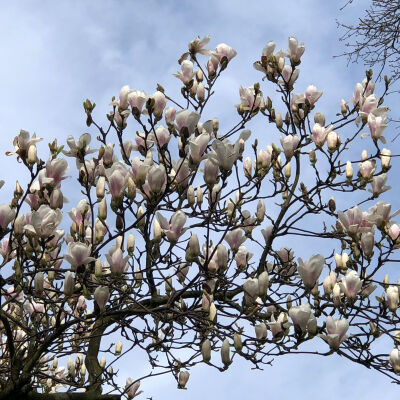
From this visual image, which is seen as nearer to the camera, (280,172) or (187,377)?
(187,377)

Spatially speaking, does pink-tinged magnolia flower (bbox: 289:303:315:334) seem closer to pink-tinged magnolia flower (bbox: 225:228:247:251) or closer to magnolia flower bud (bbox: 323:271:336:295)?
magnolia flower bud (bbox: 323:271:336:295)

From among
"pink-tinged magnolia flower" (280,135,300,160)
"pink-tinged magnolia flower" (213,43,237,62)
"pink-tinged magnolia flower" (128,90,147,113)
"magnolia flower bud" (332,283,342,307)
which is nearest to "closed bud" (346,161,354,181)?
"pink-tinged magnolia flower" (280,135,300,160)

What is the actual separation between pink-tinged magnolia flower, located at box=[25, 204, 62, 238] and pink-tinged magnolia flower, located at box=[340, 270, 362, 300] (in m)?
1.55

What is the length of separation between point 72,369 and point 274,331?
2.28 m

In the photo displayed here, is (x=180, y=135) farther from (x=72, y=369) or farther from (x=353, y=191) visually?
(x=72, y=369)

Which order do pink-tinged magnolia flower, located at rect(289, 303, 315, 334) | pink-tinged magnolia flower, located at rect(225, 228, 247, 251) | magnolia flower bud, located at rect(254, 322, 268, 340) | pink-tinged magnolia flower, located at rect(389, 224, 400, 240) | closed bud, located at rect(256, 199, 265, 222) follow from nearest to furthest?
pink-tinged magnolia flower, located at rect(289, 303, 315, 334) → magnolia flower bud, located at rect(254, 322, 268, 340) → pink-tinged magnolia flower, located at rect(225, 228, 247, 251) → pink-tinged magnolia flower, located at rect(389, 224, 400, 240) → closed bud, located at rect(256, 199, 265, 222)

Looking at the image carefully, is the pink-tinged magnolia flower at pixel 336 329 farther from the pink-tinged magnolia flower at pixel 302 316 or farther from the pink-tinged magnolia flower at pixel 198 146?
the pink-tinged magnolia flower at pixel 198 146

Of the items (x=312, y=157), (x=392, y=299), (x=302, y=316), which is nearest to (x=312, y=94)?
(x=312, y=157)

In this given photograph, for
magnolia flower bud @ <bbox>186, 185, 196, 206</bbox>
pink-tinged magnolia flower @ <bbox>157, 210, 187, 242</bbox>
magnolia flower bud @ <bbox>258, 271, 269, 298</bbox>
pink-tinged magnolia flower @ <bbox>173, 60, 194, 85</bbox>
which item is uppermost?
pink-tinged magnolia flower @ <bbox>173, 60, 194, 85</bbox>

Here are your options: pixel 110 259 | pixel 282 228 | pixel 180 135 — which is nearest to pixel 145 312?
pixel 110 259

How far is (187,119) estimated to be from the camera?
3059 millimetres

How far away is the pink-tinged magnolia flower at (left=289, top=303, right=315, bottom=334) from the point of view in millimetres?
2806

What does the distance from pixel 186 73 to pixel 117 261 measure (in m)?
1.54

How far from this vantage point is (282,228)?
4.23 metres
